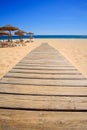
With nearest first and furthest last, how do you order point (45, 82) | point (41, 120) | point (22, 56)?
point (41, 120) → point (45, 82) → point (22, 56)

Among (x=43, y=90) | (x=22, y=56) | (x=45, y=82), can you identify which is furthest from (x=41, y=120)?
(x=22, y=56)

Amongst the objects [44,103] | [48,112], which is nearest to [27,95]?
[44,103]

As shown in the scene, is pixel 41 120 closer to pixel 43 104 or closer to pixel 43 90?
pixel 43 104

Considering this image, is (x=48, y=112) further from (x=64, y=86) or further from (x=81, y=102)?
(x=64, y=86)

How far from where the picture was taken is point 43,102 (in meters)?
1.84

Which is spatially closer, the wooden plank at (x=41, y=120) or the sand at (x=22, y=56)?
the wooden plank at (x=41, y=120)

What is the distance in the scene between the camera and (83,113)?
1.59 metres

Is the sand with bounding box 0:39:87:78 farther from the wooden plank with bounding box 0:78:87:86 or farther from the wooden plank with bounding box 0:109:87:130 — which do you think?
the wooden plank with bounding box 0:109:87:130

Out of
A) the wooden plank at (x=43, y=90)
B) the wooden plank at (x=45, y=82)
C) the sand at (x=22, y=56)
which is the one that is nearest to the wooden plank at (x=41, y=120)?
the wooden plank at (x=43, y=90)

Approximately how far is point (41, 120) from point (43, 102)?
0.39 m

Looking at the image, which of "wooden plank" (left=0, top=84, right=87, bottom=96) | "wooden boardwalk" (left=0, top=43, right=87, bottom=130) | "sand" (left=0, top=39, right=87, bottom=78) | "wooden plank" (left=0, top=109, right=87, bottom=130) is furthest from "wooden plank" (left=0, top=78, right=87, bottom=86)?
"sand" (left=0, top=39, right=87, bottom=78)

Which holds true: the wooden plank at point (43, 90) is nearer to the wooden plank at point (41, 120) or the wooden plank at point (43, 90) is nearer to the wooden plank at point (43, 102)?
the wooden plank at point (43, 102)

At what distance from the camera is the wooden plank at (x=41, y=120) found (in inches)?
53.7

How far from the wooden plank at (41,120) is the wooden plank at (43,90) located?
562mm
